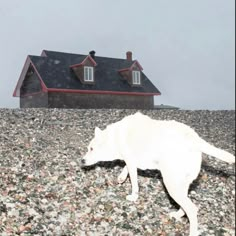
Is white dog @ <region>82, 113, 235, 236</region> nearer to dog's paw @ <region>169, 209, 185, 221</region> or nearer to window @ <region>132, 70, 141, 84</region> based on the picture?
dog's paw @ <region>169, 209, 185, 221</region>

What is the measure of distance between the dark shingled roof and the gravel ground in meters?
0.92

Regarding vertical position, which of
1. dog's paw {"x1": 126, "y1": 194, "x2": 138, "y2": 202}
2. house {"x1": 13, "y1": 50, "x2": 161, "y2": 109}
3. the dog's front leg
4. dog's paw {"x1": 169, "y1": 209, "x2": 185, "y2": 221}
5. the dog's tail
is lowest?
dog's paw {"x1": 169, "y1": 209, "x2": 185, "y2": 221}

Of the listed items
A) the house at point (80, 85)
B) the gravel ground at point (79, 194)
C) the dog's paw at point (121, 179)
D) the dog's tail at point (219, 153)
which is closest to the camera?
the dog's tail at point (219, 153)

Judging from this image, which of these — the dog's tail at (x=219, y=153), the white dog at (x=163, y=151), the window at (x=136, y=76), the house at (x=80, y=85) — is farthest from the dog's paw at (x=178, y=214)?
the window at (x=136, y=76)

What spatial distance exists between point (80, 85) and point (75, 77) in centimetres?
37

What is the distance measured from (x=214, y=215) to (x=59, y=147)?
3.54 feet

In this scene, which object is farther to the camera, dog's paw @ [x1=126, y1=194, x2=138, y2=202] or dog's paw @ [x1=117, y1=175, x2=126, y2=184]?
dog's paw @ [x1=117, y1=175, x2=126, y2=184]

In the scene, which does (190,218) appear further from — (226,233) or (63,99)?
(63,99)

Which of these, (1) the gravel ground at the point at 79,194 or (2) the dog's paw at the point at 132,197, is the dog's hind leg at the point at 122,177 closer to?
(1) the gravel ground at the point at 79,194

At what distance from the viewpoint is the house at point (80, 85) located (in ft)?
11.7

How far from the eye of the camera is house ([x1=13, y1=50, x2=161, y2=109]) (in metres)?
3.56

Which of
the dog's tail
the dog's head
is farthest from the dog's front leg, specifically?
the dog's tail

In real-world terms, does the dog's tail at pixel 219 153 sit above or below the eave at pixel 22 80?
below

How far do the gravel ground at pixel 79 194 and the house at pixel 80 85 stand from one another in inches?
27.6
